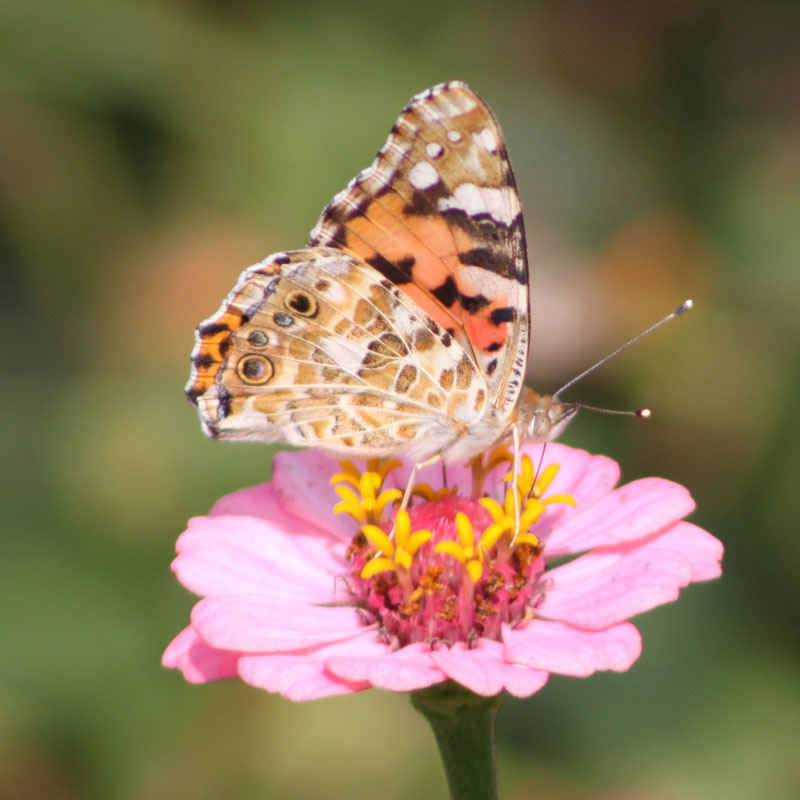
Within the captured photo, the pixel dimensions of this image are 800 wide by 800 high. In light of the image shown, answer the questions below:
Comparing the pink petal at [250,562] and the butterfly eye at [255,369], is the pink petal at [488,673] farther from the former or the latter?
the butterfly eye at [255,369]

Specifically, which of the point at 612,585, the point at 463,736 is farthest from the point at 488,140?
the point at 463,736

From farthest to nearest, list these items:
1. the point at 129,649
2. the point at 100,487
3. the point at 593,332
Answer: the point at 593,332 → the point at 100,487 → the point at 129,649

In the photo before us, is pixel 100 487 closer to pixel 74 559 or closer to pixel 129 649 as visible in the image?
pixel 74 559

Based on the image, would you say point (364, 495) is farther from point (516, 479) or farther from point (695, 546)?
point (695, 546)

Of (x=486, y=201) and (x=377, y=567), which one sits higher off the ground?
(x=486, y=201)

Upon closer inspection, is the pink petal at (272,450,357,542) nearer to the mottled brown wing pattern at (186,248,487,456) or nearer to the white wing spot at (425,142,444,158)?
the mottled brown wing pattern at (186,248,487,456)

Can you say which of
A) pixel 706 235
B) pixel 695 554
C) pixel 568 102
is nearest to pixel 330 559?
pixel 695 554
